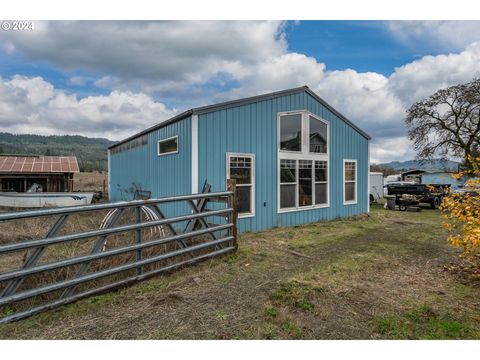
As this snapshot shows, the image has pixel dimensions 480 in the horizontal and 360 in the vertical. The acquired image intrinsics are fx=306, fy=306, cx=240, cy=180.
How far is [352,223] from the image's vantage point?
10062mm

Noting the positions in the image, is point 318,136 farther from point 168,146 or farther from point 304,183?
point 168,146

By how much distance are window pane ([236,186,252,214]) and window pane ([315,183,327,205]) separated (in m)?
3.06

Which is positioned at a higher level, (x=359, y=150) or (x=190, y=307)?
(x=359, y=150)

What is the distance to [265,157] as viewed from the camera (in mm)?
8812

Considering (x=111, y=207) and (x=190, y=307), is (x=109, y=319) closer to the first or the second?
(x=190, y=307)

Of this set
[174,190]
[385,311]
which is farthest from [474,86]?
[385,311]

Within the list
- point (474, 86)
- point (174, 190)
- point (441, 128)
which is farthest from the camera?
point (441, 128)

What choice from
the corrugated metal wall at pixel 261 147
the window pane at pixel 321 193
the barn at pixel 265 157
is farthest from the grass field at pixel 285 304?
the window pane at pixel 321 193

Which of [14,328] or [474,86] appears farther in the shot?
[474,86]

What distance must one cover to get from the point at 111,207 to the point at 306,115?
302 inches

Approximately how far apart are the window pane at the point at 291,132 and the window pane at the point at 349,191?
3.34 m

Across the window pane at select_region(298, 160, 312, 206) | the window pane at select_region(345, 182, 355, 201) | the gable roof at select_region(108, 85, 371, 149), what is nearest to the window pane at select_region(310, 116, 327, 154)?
the window pane at select_region(298, 160, 312, 206)

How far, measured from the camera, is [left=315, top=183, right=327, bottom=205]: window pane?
34.1 ft

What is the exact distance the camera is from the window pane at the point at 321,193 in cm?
1039
